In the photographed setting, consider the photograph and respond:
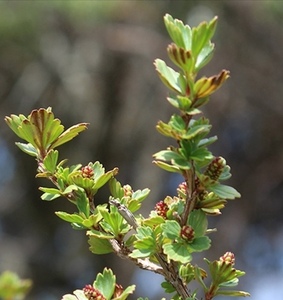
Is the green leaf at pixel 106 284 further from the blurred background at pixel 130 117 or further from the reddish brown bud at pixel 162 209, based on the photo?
the blurred background at pixel 130 117

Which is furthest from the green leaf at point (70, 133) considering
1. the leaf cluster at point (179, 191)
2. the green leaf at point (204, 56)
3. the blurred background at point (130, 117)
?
the blurred background at point (130, 117)

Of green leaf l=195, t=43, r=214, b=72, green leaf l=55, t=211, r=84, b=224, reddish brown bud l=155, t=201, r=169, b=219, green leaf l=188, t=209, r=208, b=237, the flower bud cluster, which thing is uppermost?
green leaf l=195, t=43, r=214, b=72

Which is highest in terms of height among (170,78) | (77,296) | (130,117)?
(130,117)

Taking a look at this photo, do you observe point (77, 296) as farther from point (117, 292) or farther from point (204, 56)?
point (204, 56)

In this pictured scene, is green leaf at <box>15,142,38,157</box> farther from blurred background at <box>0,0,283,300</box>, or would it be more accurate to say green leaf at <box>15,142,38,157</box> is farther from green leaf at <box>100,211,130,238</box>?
blurred background at <box>0,0,283,300</box>

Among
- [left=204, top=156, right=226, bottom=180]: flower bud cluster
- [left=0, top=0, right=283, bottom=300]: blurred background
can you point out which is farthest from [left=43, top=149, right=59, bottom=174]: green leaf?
[left=0, top=0, right=283, bottom=300]: blurred background

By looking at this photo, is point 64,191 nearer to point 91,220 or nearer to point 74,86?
point 91,220

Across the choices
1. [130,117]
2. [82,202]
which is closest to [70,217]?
[82,202]
